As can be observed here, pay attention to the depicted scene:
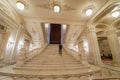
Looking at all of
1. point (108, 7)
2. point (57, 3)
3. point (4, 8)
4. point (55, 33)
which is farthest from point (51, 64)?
point (55, 33)

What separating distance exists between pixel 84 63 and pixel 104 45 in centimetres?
1446

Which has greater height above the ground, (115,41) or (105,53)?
(115,41)

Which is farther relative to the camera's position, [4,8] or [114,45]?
[114,45]

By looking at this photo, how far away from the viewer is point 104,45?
53.3 feet

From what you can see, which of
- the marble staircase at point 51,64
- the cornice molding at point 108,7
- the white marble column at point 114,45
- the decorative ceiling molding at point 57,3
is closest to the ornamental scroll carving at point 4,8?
the decorative ceiling molding at point 57,3

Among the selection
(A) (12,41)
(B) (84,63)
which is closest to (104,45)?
(B) (84,63)

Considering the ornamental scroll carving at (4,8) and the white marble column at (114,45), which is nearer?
the ornamental scroll carving at (4,8)

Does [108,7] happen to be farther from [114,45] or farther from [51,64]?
[51,64]

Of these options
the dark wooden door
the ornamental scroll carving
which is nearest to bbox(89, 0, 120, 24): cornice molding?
the ornamental scroll carving

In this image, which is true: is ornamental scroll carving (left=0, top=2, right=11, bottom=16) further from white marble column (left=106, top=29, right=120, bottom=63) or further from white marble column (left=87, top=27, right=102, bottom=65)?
white marble column (left=106, top=29, right=120, bottom=63)

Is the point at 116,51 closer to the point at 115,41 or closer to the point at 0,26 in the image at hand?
the point at 115,41

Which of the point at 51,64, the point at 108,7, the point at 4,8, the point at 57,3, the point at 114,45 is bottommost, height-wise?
the point at 51,64

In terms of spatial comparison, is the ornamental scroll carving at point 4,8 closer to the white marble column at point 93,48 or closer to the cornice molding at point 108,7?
the cornice molding at point 108,7

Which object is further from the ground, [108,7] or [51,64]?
[108,7]
